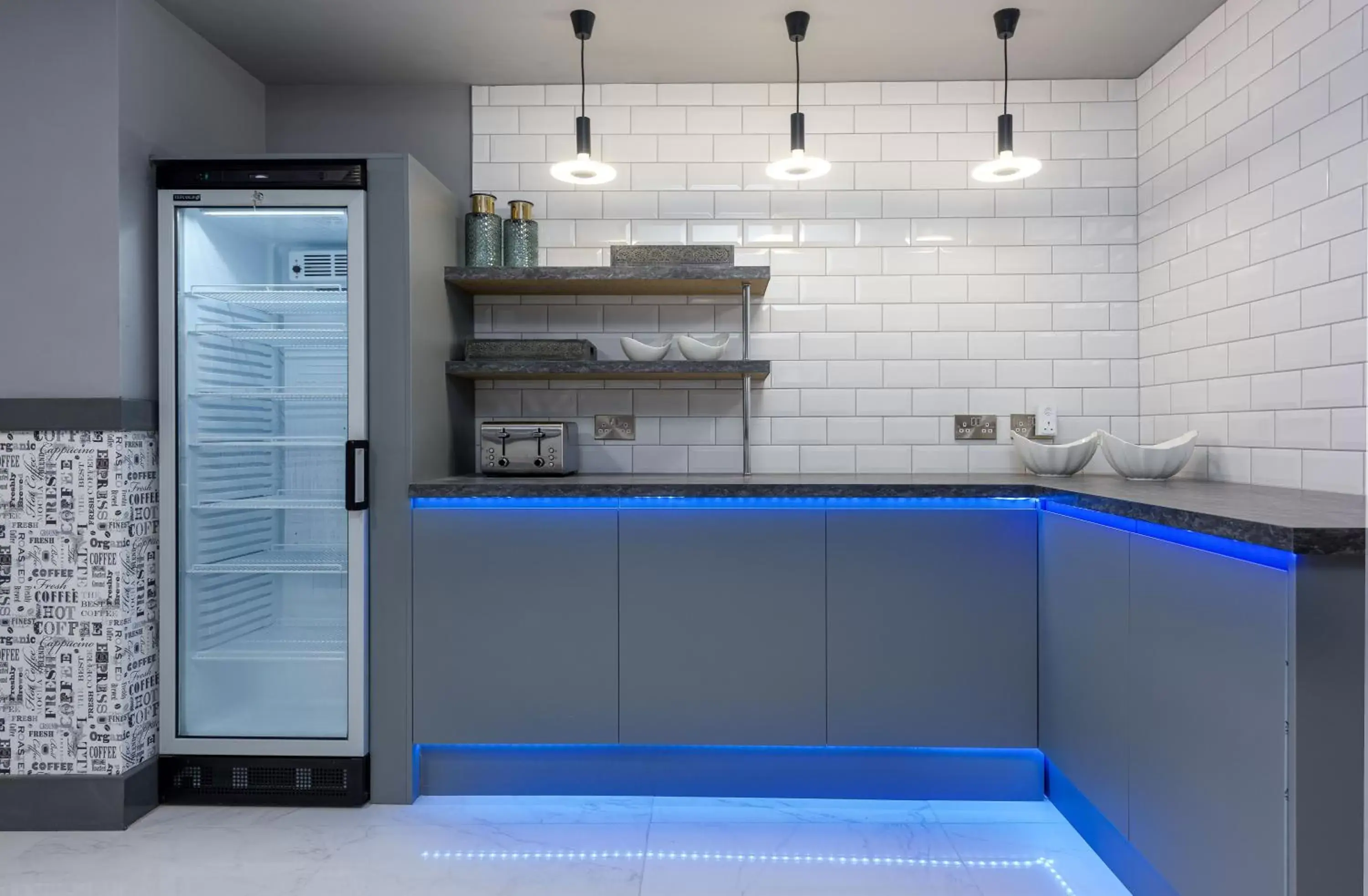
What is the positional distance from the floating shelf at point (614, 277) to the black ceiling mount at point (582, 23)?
0.77m

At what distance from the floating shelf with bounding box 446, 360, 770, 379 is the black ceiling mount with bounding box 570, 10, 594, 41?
1.10 meters

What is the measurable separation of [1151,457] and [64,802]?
3482mm

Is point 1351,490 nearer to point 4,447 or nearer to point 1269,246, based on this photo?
point 1269,246

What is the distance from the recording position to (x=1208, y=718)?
5.40 feet

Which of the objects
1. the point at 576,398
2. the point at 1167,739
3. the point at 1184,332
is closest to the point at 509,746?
the point at 576,398

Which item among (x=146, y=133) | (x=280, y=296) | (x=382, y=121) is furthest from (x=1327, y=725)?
(x=382, y=121)

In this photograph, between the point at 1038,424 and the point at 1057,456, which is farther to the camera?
the point at 1038,424

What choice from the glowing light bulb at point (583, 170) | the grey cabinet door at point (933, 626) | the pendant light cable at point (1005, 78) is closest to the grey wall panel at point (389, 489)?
the glowing light bulb at point (583, 170)

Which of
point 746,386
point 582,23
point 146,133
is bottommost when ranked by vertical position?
point 746,386

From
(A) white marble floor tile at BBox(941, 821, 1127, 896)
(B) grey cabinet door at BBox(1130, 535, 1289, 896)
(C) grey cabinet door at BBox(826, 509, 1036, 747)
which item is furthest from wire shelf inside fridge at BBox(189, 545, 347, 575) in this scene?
(B) grey cabinet door at BBox(1130, 535, 1289, 896)

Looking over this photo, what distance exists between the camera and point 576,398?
3.31m

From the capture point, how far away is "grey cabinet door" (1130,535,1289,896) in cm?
145

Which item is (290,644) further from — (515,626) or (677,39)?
(677,39)

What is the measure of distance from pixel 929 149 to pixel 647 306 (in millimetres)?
1264
